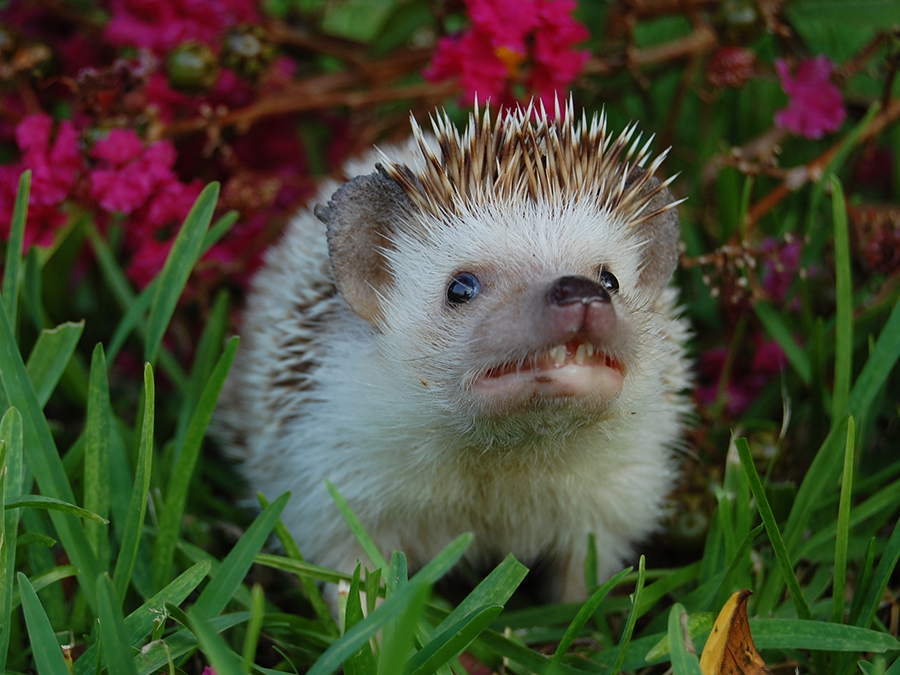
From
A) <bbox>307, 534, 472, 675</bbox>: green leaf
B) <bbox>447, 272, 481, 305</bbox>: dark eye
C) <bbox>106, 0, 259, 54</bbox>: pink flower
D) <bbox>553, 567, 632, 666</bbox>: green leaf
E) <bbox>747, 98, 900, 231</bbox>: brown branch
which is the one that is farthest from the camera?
<bbox>106, 0, 259, 54</bbox>: pink flower

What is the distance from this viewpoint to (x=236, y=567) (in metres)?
2.06

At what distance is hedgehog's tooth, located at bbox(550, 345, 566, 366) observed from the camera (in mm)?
1896

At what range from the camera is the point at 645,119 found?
405 centimetres

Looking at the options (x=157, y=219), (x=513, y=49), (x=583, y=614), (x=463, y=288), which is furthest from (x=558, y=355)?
(x=157, y=219)

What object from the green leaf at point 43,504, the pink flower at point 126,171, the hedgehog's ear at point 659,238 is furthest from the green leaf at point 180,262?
the hedgehog's ear at point 659,238

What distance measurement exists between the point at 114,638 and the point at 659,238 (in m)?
1.78

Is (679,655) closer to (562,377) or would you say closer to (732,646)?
(732,646)

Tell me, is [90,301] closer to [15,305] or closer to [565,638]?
[15,305]

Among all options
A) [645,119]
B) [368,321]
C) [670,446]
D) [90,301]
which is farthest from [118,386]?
[645,119]

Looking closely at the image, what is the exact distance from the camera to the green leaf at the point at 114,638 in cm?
162

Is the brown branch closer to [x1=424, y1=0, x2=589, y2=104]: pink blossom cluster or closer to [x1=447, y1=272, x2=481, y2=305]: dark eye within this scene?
[x1=424, y1=0, x2=589, y2=104]: pink blossom cluster

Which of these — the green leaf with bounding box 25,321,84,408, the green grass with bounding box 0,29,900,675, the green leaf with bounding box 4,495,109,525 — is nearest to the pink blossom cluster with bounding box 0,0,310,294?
the green grass with bounding box 0,29,900,675

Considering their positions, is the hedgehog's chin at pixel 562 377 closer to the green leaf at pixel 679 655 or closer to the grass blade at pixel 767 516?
the grass blade at pixel 767 516

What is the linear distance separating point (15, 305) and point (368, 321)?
105 cm
